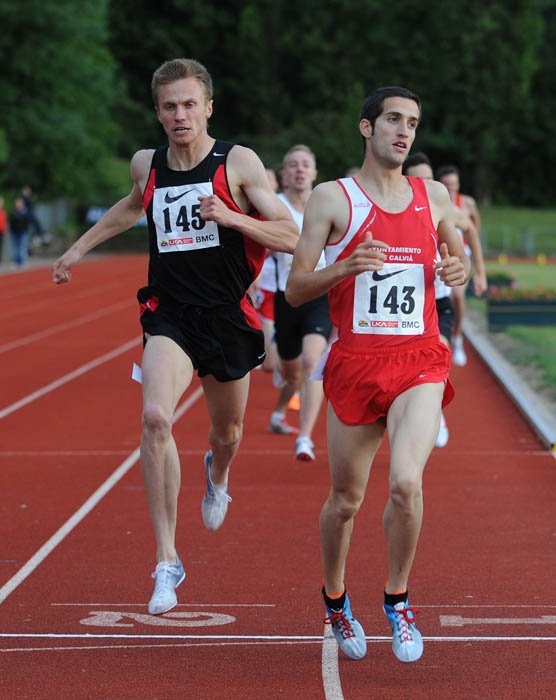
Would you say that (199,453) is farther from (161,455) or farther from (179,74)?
(179,74)

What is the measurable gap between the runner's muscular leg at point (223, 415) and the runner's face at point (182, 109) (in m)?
1.12

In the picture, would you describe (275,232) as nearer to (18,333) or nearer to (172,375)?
(172,375)

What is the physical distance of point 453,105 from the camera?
65750 millimetres

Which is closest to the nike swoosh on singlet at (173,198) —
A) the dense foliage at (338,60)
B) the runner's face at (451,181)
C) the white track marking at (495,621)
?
the white track marking at (495,621)

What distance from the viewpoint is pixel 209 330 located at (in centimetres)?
545

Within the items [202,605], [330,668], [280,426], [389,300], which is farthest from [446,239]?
[280,426]

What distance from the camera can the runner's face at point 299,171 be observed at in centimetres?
885

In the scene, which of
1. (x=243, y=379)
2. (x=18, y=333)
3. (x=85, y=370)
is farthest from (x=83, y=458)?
(x=18, y=333)

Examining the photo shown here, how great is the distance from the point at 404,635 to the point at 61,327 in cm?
1569

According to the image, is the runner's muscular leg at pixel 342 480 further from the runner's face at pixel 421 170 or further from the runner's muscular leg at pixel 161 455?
the runner's face at pixel 421 170

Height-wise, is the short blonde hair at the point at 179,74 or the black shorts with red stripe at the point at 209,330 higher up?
the short blonde hair at the point at 179,74

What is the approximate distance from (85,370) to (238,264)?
9.22 metres

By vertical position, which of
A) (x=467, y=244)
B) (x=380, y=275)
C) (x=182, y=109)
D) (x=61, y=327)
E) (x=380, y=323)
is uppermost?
(x=182, y=109)

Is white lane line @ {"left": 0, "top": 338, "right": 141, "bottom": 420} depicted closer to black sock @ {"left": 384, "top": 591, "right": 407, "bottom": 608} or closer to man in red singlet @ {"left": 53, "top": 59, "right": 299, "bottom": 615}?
man in red singlet @ {"left": 53, "top": 59, "right": 299, "bottom": 615}
